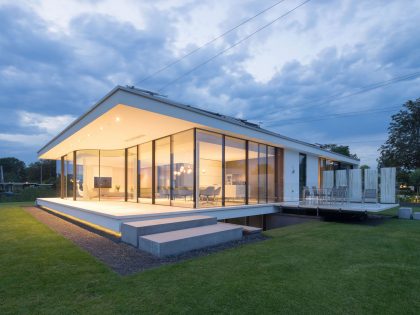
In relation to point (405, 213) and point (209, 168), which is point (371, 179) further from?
point (209, 168)

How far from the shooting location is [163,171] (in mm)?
10586

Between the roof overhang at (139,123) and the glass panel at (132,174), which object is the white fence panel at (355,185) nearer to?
the roof overhang at (139,123)

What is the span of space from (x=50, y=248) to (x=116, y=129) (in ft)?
15.9

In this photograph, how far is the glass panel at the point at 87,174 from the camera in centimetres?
1373

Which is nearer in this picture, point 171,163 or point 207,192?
point 207,192

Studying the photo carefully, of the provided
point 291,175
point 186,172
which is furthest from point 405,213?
point 186,172

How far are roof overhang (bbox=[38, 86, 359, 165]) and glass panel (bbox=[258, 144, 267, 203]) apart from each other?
1.90 feet

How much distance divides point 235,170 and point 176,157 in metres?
2.44

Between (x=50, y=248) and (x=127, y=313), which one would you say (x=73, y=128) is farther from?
(x=127, y=313)

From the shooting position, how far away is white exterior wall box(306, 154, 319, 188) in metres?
15.0

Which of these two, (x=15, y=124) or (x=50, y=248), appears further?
(x=15, y=124)

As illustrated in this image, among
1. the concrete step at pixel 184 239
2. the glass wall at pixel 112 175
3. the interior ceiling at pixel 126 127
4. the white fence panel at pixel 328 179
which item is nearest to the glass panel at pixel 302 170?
the white fence panel at pixel 328 179

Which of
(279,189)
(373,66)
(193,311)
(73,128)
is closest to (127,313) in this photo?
(193,311)

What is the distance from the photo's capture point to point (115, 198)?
13719 mm
